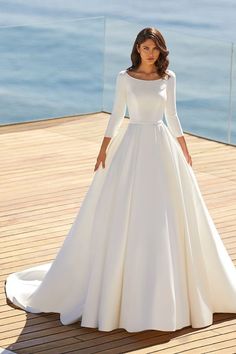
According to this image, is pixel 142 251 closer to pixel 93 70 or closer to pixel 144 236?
pixel 144 236

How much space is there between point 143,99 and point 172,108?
0.16m

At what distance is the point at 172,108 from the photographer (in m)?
5.05

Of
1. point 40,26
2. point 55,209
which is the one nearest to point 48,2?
point 40,26

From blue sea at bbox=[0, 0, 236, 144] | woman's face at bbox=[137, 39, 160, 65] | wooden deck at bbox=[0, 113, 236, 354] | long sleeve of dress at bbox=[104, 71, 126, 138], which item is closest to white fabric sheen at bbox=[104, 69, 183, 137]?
long sleeve of dress at bbox=[104, 71, 126, 138]

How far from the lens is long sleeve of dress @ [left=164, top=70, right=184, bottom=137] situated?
5.02 m

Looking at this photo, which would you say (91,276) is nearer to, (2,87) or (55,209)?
(55,209)

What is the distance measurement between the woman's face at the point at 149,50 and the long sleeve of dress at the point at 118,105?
14 cm

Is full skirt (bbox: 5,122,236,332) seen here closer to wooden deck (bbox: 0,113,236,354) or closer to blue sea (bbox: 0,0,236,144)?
wooden deck (bbox: 0,113,236,354)

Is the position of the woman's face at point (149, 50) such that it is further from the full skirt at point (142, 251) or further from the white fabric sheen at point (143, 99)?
the full skirt at point (142, 251)

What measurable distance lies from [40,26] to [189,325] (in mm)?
4413

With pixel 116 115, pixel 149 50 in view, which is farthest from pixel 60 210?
pixel 149 50

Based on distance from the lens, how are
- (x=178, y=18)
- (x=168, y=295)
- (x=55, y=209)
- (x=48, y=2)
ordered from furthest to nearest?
(x=48, y=2), (x=178, y=18), (x=55, y=209), (x=168, y=295)

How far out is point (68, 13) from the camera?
18.7m

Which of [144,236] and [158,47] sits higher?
[158,47]
